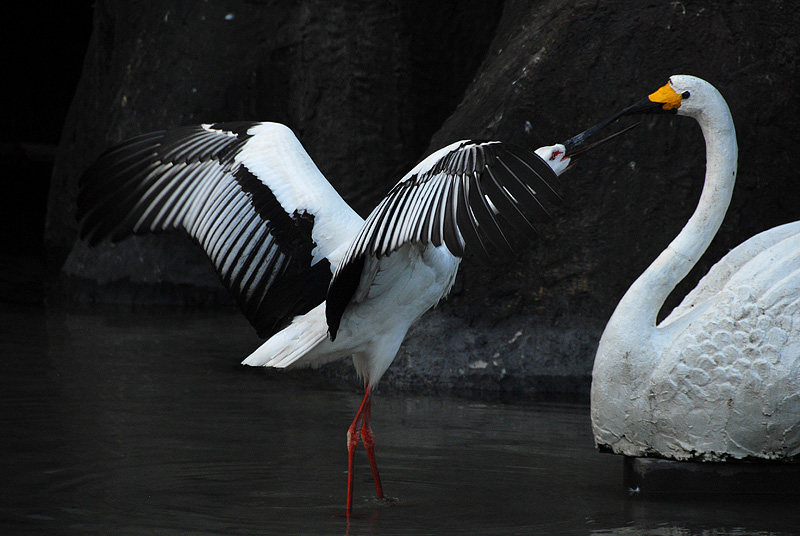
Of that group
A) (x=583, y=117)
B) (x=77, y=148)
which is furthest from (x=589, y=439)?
(x=77, y=148)

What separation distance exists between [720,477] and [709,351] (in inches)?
20.1

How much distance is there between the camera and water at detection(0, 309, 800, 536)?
399 cm

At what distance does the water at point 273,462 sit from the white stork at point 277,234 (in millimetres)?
317

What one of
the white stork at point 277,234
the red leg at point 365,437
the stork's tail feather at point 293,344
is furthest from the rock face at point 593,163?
the stork's tail feather at point 293,344

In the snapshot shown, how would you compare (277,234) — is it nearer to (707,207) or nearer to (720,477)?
(707,207)

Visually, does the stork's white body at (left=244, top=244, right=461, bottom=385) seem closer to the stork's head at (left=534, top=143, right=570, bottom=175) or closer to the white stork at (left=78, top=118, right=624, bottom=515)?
the white stork at (left=78, top=118, right=624, bottom=515)

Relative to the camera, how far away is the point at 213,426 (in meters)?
5.59

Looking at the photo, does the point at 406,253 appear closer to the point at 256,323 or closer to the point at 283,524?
the point at 256,323

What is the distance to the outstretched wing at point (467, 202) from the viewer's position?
336 centimetres

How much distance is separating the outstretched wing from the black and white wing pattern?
794 millimetres

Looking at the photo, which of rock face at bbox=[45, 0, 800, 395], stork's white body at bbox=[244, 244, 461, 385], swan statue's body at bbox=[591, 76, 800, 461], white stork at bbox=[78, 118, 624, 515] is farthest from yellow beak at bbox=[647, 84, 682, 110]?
rock face at bbox=[45, 0, 800, 395]

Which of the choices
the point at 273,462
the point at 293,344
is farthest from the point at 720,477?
the point at 273,462

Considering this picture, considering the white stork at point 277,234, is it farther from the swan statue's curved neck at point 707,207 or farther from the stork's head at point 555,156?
the swan statue's curved neck at point 707,207

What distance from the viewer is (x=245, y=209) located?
466cm
